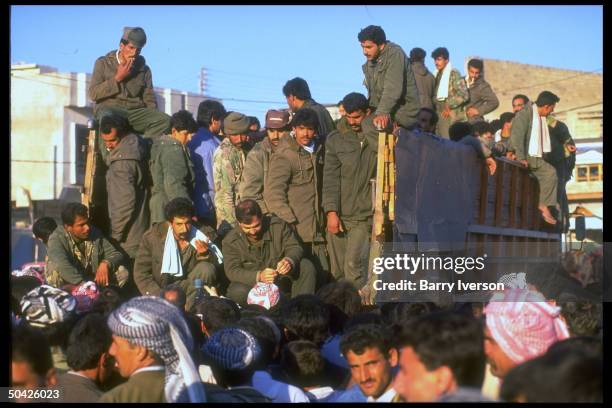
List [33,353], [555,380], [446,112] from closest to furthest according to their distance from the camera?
[555,380], [33,353], [446,112]

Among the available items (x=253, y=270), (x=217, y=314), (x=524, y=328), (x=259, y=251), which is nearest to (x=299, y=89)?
(x=259, y=251)

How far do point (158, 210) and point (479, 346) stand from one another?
6172 millimetres

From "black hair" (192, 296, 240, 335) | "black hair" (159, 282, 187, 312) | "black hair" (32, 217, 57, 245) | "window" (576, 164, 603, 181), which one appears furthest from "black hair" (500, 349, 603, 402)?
"window" (576, 164, 603, 181)

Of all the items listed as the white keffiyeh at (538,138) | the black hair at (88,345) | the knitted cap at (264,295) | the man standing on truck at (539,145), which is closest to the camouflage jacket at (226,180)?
the knitted cap at (264,295)

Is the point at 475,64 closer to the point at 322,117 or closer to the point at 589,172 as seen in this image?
the point at 322,117

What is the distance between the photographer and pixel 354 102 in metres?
9.72

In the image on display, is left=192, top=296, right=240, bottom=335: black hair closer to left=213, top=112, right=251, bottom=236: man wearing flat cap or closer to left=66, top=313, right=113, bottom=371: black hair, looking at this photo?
left=66, top=313, right=113, bottom=371: black hair

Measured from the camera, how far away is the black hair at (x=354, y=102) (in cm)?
973

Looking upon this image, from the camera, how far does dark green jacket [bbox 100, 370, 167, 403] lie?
4.50m

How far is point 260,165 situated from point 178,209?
3.95 ft

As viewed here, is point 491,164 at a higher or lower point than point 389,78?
lower

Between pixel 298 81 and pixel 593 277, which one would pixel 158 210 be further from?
pixel 593 277
